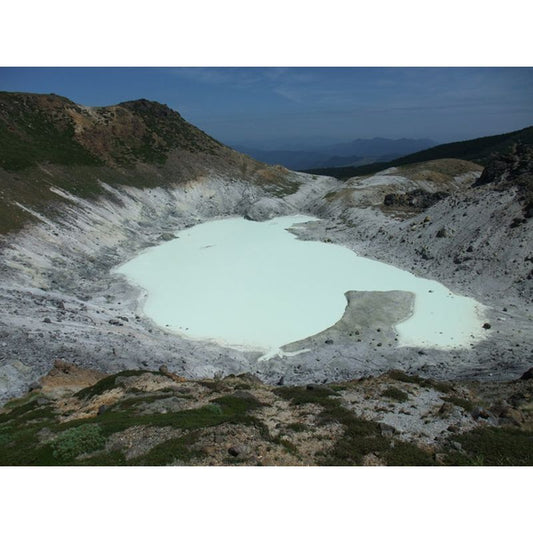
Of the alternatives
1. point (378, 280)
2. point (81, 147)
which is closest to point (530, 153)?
point (378, 280)

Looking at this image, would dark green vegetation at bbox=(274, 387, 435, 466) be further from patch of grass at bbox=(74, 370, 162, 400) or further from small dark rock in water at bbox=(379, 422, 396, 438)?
patch of grass at bbox=(74, 370, 162, 400)

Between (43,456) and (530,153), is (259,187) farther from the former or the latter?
(43,456)

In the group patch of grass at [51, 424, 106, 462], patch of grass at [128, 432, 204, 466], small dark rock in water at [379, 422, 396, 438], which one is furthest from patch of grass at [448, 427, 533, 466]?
patch of grass at [51, 424, 106, 462]

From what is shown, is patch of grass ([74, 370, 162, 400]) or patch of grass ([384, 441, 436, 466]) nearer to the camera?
patch of grass ([384, 441, 436, 466])

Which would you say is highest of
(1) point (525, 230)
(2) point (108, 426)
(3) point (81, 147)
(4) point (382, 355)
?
(3) point (81, 147)

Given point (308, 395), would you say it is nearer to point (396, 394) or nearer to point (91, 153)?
point (396, 394)

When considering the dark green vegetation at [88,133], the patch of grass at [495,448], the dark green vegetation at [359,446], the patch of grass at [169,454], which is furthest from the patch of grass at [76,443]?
the dark green vegetation at [88,133]
